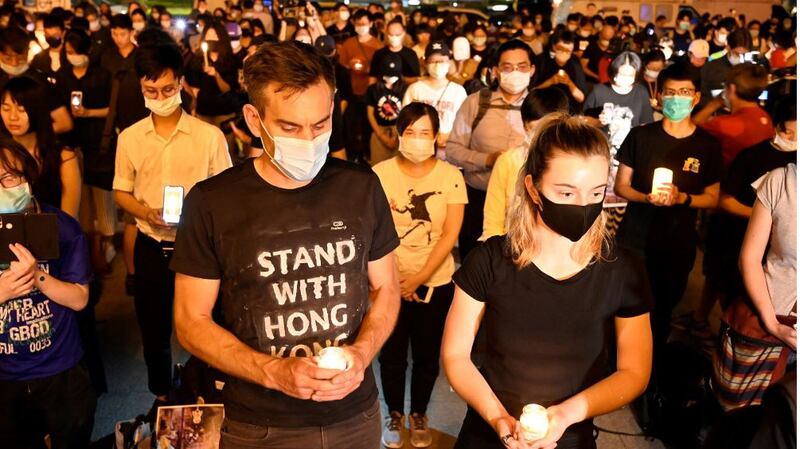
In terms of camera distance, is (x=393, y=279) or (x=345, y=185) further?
(x=393, y=279)

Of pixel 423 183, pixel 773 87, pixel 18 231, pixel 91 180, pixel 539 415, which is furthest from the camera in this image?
pixel 773 87

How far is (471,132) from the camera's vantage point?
529 centimetres

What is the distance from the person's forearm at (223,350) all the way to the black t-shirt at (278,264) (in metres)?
0.09

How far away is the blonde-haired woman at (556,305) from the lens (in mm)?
2379

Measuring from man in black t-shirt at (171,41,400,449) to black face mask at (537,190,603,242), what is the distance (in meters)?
0.60

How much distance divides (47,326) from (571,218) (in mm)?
2360

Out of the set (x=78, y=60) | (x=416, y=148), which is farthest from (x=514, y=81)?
(x=78, y=60)

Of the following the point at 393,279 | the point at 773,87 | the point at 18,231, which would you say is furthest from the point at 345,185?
the point at 773,87

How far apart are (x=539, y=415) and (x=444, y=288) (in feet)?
6.79

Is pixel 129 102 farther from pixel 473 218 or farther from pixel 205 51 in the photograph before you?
pixel 205 51

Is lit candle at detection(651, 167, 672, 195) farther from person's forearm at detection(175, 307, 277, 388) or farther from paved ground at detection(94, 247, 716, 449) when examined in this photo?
person's forearm at detection(175, 307, 277, 388)

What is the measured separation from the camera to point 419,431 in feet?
14.1

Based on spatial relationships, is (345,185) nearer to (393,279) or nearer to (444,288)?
(393,279)

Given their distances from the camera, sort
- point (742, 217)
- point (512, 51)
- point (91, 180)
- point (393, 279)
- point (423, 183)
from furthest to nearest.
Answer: point (91, 180), point (512, 51), point (742, 217), point (423, 183), point (393, 279)
